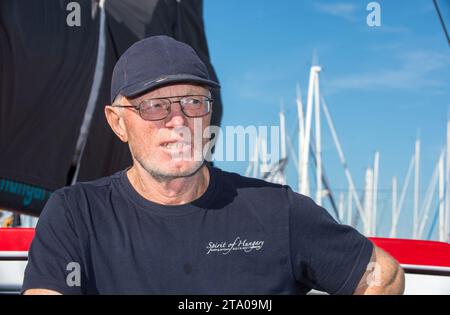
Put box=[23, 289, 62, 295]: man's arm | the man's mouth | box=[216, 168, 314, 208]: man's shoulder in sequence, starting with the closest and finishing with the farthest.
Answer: box=[23, 289, 62, 295]: man's arm, the man's mouth, box=[216, 168, 314, 208]: man's shoulder

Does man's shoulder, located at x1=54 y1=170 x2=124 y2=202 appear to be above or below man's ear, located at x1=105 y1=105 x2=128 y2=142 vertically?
below

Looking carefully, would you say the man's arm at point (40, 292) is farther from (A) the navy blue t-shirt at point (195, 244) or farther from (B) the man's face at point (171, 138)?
(B) the man's face at point (171, 138)

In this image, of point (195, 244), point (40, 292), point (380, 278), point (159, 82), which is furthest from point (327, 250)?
point (40, 292)

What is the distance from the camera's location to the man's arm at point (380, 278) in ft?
6.30

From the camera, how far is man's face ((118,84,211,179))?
1854mm

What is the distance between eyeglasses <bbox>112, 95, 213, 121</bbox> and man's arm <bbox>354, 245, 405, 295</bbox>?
0.62m

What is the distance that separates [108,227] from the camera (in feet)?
6.11

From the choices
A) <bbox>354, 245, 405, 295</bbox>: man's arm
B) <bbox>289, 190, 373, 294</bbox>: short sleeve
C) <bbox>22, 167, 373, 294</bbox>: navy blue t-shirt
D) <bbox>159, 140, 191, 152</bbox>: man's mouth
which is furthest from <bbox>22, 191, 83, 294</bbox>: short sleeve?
<bbox>354, 245, 405, 295</bbox>: man's arm

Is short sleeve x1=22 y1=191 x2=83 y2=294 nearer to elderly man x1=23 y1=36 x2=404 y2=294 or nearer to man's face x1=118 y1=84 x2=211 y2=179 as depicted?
elderly man x1=23 y1=36 x2=404 y2=294

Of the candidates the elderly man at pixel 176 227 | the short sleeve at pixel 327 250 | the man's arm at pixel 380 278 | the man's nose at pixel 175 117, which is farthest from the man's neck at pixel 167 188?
the man's arm at pixel 380 278

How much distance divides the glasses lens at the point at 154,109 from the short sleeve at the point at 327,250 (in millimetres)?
430
